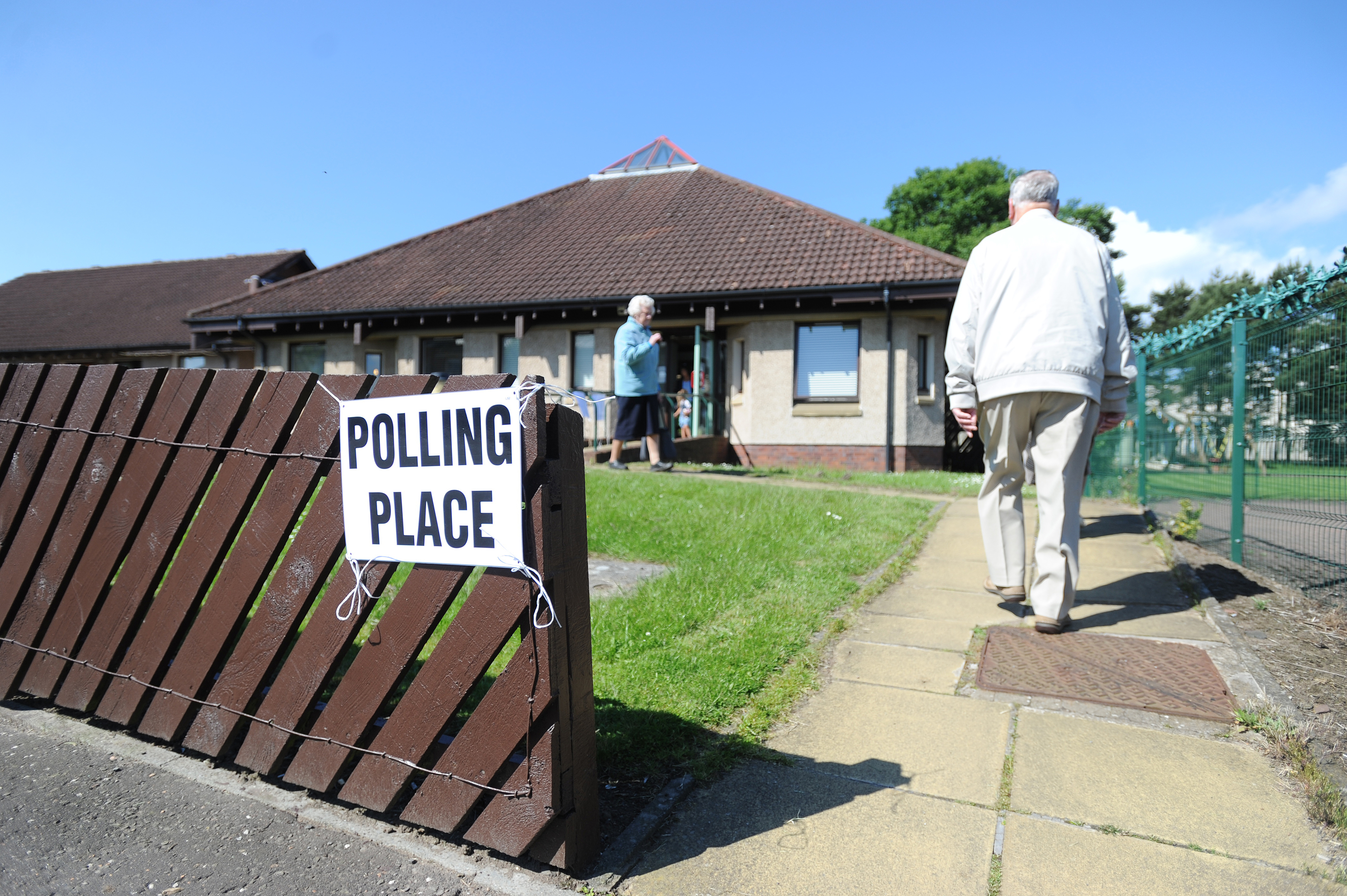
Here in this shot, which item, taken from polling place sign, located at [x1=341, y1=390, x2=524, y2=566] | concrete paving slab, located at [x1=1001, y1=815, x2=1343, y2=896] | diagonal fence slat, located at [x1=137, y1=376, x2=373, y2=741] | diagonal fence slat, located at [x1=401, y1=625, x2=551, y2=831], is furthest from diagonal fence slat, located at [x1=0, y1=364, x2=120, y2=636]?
concrete paving slab, located at [x1=1001, y1=815, x2=1343, y2=896]

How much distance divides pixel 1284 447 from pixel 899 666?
3313mm

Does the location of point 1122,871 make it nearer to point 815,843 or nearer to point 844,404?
point 815,843

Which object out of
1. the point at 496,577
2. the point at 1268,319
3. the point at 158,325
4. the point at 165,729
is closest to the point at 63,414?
the point at 165,729

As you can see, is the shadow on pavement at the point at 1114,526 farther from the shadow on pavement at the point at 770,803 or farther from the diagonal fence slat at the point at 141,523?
the diagonal fence slat at the point at 141,523

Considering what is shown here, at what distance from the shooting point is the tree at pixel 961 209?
145 feet

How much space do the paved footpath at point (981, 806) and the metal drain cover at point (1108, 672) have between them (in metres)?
0.07

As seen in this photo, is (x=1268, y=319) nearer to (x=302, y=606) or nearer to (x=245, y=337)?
(x=302, y=606)

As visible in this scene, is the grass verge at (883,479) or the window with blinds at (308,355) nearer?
the grass verge at (883,479)

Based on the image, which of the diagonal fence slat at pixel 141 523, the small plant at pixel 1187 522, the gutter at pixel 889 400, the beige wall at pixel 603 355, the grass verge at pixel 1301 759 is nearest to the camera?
the grass verge at pixel 1301 759

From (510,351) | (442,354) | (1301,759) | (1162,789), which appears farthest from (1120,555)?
(442,354)

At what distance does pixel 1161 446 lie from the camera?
771cm

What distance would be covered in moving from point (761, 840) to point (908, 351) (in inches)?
550

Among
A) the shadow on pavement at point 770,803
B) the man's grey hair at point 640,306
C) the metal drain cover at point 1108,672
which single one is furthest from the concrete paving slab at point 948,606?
the man's grey hair at point 640,306

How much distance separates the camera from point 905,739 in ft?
Answer: 9.14
